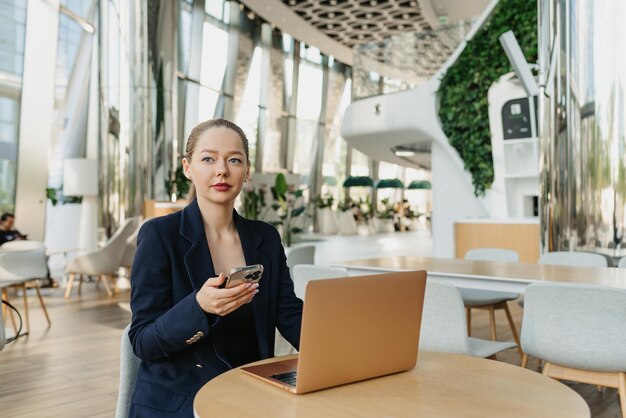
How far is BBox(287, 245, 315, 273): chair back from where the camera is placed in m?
4.57

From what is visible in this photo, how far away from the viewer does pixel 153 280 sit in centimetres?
137

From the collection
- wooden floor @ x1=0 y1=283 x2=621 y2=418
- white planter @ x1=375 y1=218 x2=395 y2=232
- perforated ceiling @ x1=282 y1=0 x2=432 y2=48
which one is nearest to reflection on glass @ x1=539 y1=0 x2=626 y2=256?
wooden floor @ x1=0 y1=283 x2=621 y2=418

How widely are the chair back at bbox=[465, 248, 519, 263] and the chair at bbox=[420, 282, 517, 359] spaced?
2.05 meters

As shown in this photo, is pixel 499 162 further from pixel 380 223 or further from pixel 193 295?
pixel 380 223

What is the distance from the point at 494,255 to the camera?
453cm

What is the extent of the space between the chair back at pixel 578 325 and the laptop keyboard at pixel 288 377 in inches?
58.9

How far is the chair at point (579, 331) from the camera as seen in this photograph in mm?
2287

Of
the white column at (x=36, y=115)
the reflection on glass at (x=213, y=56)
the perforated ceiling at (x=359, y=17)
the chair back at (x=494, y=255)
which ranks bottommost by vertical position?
the chair back at (x=494, y=255)

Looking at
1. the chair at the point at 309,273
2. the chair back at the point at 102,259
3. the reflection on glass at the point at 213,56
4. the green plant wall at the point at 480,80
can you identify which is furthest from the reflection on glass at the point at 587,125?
the reflection on glass at the point at 213,56

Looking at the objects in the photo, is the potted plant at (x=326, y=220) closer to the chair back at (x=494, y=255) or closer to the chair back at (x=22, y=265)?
the chair back at (x=22, y=265)

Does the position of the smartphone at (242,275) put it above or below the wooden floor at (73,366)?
above

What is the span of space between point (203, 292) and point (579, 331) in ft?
5.68

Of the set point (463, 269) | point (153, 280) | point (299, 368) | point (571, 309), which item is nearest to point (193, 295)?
point (153, 280)

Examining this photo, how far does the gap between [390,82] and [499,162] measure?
282 cm
